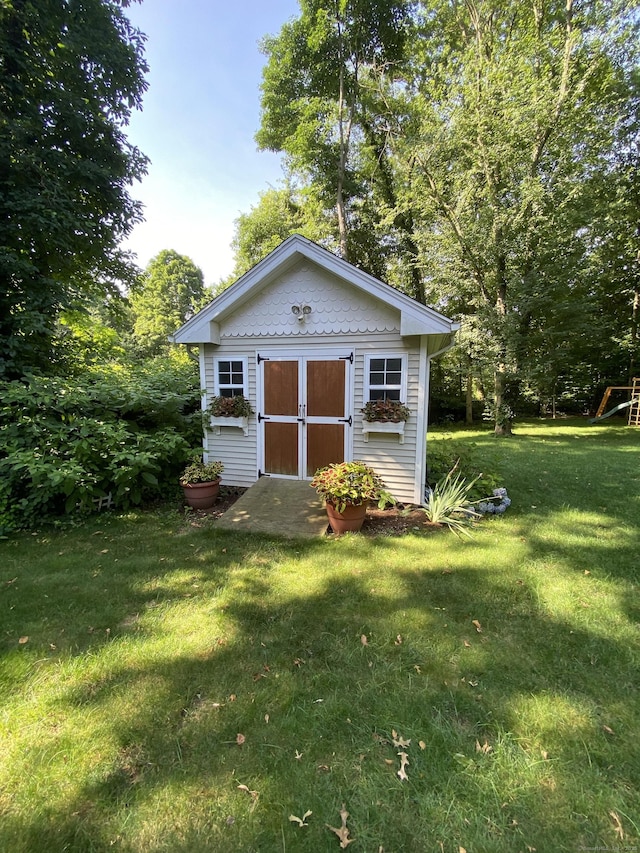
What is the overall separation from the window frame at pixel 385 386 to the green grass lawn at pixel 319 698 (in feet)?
7.43

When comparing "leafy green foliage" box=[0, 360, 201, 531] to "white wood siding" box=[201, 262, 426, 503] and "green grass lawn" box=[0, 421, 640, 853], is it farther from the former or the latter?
"white wood siding" box=[201, 262, 426, 503]

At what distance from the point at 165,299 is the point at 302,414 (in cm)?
2450

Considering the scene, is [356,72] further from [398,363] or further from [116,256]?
[398,363]

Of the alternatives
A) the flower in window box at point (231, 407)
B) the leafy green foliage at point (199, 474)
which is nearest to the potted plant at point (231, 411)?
the flower in window box at point (231, 407)

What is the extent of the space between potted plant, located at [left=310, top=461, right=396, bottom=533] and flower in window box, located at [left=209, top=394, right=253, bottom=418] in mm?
2025

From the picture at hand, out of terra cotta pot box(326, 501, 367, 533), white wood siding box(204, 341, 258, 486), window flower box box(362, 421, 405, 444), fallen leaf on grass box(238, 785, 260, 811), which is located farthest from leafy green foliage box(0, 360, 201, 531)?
fallen leaf on grass box(238, 785, 260, 811)

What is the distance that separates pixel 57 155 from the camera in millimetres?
5816

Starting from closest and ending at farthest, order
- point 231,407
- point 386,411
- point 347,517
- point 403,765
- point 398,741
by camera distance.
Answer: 1. point 403,765
2. point 398,741
3. point 347,517
4. point 386,411
5. point 231,407

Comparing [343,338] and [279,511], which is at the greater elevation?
[343,338]

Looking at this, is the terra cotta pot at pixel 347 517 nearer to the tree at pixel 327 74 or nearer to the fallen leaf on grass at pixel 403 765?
the fallen leaf on grass at pixel 403 765

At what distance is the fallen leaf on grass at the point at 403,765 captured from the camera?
5.30ft

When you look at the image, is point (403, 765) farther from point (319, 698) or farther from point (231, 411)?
point (231, 411)

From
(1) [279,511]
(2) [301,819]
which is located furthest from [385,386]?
(2) [301,819]

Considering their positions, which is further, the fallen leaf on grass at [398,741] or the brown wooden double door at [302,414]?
the brown wooden double door at [302,414]
